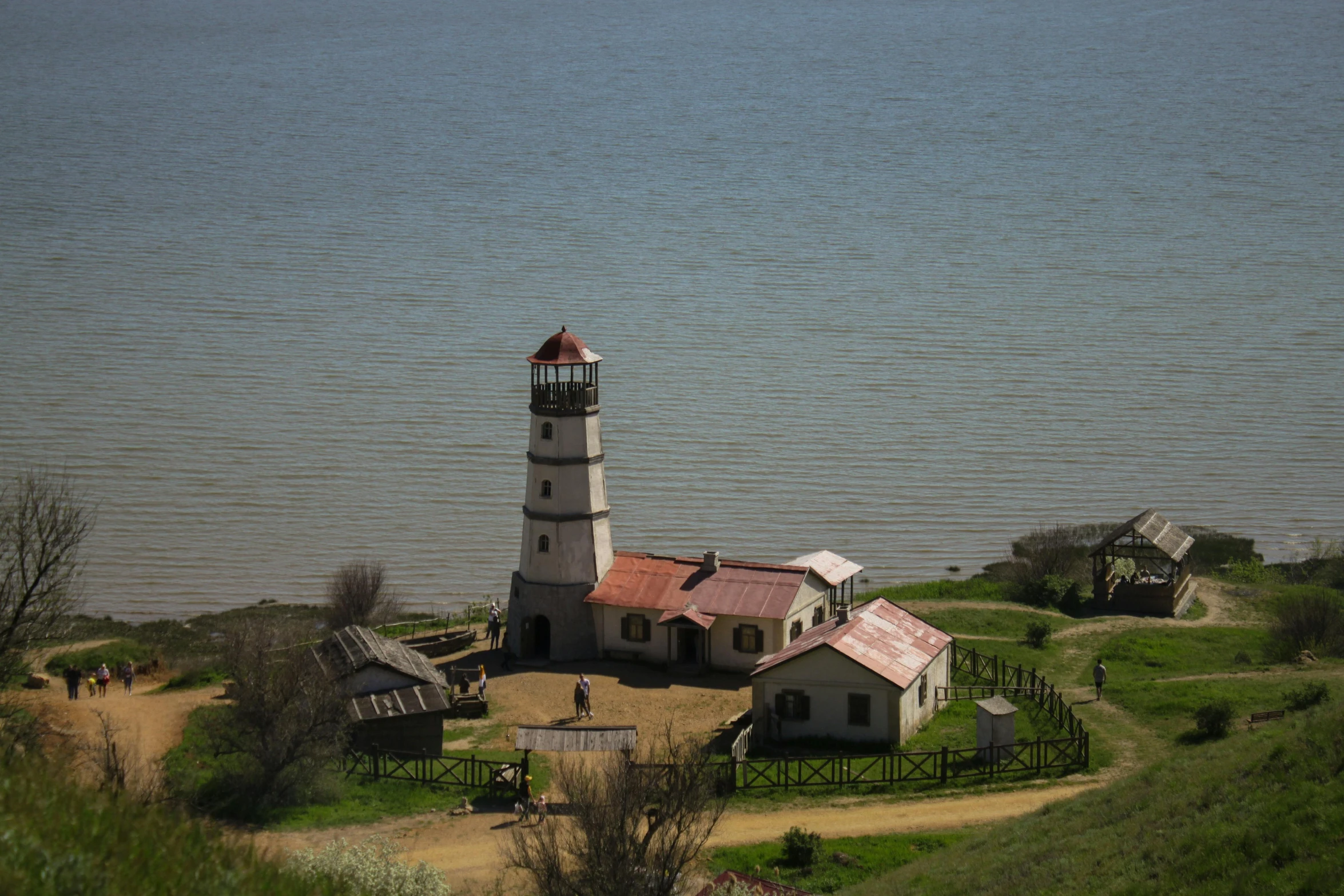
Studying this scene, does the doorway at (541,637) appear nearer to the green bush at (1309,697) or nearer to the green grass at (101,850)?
the green bush at (1309,697)

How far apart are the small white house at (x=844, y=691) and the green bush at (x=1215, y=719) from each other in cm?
607

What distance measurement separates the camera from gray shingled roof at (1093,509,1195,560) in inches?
1718

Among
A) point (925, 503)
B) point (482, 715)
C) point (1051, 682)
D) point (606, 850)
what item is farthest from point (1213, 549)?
point (606, 850)

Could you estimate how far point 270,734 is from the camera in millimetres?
27969

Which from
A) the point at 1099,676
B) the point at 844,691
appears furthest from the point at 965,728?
the point at 1099,676

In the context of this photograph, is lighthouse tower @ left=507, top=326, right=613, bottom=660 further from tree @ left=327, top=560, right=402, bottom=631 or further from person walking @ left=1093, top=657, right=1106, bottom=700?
person walking @ left=1093, top=657, right=1106, bottom=700

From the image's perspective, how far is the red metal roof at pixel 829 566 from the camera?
132ft

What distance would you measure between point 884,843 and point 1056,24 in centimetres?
15462

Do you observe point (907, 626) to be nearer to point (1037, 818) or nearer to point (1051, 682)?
point (1051, 682)

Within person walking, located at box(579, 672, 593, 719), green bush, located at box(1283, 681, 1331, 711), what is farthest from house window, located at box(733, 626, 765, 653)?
green bush, located at box(1283, 681, 1331, 711)

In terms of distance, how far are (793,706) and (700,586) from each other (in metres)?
7.34

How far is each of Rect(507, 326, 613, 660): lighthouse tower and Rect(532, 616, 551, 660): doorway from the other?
0.14 feet

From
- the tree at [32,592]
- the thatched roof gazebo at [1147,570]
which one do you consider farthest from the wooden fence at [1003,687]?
the tree at [32,592]

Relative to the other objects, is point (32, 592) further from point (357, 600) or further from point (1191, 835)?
point (1191, 835)
